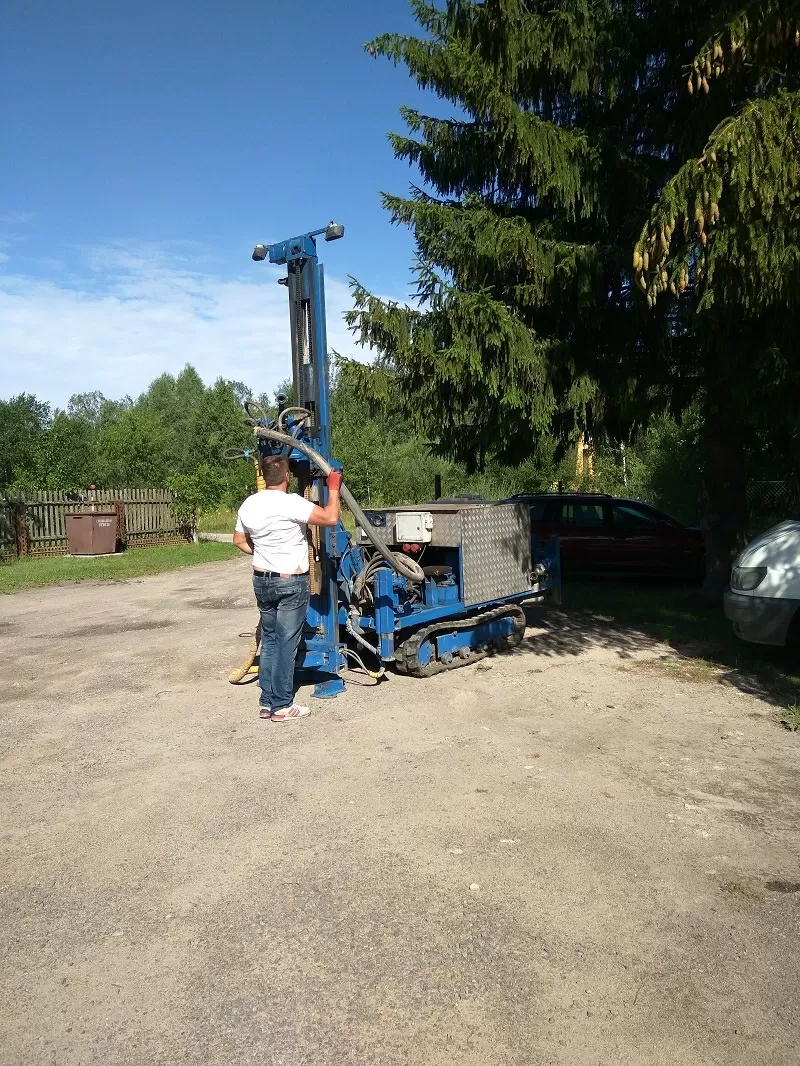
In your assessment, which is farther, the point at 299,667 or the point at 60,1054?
the point at 299,667

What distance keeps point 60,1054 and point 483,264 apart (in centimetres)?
886

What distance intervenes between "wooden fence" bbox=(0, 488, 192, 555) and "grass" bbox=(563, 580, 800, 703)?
13971 millimetres

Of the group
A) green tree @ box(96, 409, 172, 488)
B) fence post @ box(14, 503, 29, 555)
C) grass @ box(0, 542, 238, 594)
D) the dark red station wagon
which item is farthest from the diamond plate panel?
green tree @ box(96, 409, 172, 488)

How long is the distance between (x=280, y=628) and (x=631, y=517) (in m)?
9.27

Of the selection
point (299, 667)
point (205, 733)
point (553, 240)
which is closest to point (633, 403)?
point (553, 240)

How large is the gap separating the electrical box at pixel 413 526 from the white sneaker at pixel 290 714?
2037 millimetres

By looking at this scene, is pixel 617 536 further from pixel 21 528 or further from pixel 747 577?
pixel 21 528

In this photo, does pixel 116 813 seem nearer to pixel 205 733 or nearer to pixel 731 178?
pixel 205 733

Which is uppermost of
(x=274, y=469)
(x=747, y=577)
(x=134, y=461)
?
(x=134, y=461)

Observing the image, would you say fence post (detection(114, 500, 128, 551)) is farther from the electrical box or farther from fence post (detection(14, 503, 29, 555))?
the electrical box

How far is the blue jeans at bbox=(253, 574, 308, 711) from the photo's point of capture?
20.5ft

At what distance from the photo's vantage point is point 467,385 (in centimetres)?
975

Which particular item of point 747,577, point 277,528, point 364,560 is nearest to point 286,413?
point 277,528

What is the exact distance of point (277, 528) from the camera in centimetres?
621
